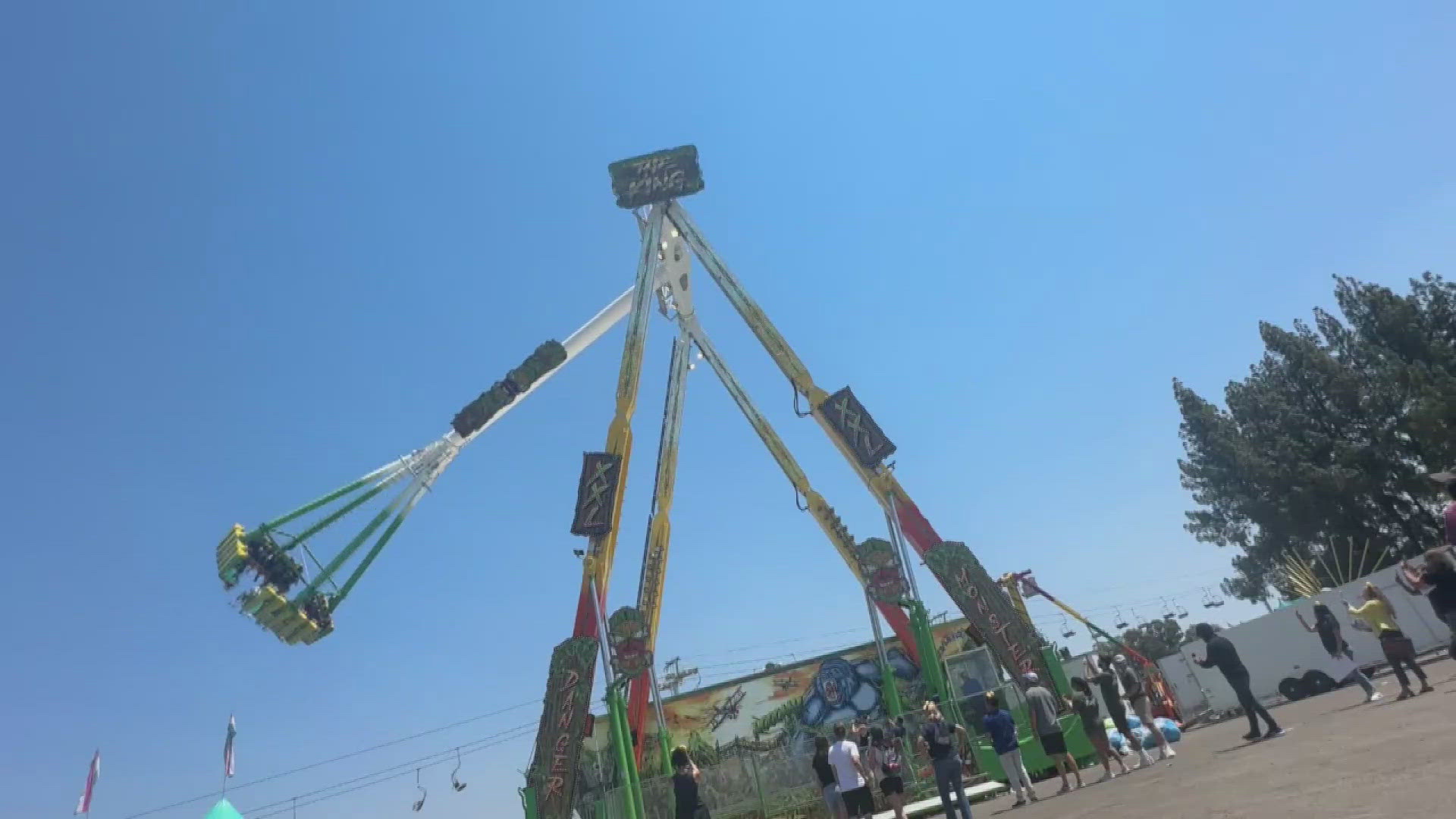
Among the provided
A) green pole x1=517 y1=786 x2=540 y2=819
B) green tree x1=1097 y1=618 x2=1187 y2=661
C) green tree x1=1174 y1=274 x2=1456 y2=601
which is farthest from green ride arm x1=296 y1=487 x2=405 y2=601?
green tree x1=1097 y1=618 x2=1187 y2=661

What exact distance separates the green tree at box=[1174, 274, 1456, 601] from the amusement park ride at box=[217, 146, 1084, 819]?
2002cm

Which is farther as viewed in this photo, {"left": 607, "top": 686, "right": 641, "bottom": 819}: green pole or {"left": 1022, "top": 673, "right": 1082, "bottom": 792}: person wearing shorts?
{"left": 607, "top": 686, "right": 641, "bottom": 819}: green pole

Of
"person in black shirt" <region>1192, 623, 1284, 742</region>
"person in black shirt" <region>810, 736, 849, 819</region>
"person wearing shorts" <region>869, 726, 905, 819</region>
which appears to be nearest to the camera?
"person in black shirt" <region>1192, 623, 1284, 742</region>

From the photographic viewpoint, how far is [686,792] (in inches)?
330

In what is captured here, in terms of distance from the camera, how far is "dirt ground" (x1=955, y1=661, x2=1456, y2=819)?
17.4 feet

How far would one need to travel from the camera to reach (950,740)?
10344 mm

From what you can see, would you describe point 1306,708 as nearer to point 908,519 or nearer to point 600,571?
point 908,519

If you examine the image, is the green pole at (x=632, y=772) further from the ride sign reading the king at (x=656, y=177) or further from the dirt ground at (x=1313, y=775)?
the ride sign reading the king at (x=656, y=177)

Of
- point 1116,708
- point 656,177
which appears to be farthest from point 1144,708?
point 656,177

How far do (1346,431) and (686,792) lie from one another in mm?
38863

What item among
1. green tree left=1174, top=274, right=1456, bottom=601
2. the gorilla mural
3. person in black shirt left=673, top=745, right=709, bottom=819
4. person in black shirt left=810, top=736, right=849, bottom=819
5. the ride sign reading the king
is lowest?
person in black shirt left=810, top=736, right=849, bottom=819

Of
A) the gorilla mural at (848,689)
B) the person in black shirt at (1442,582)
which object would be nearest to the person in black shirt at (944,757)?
the person in black shirt at (1442,582)

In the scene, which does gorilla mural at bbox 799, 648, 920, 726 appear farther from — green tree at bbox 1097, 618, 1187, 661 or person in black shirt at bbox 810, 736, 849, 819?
green tree at bbox 1097, 618, 1187, 661

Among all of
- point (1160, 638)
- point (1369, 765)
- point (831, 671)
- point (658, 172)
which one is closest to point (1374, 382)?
point (831, 671)
